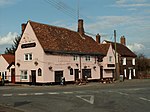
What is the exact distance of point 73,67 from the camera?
152 feet

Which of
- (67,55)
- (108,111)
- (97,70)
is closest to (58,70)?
(67,55)

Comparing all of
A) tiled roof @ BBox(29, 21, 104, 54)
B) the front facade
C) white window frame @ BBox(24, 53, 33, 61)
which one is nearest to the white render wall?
white window frame @ BBox(24, 53, 33, 61)

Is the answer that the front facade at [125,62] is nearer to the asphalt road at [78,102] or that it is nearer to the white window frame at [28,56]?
the white window frame at [28,56]

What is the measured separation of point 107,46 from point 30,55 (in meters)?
18.7

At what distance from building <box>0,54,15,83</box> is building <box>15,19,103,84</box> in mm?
2927

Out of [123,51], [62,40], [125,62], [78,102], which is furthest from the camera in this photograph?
[123,51]

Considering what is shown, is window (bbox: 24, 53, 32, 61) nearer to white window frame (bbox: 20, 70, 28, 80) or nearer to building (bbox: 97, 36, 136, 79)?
white window frame (bbox: 20, 70, 28, 80)

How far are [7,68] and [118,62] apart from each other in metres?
21.3

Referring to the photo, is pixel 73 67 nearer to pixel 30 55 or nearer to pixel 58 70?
pixel 58 70

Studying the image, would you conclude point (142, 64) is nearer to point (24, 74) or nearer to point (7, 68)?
point (7, 68)

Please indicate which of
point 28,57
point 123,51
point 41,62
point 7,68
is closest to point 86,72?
point 41,62

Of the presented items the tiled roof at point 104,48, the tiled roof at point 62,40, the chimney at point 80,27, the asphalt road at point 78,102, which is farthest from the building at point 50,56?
the asphalt road at point 78,102

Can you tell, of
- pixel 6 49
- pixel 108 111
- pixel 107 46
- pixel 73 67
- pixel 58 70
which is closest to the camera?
pixel 108 111

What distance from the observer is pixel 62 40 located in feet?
153
